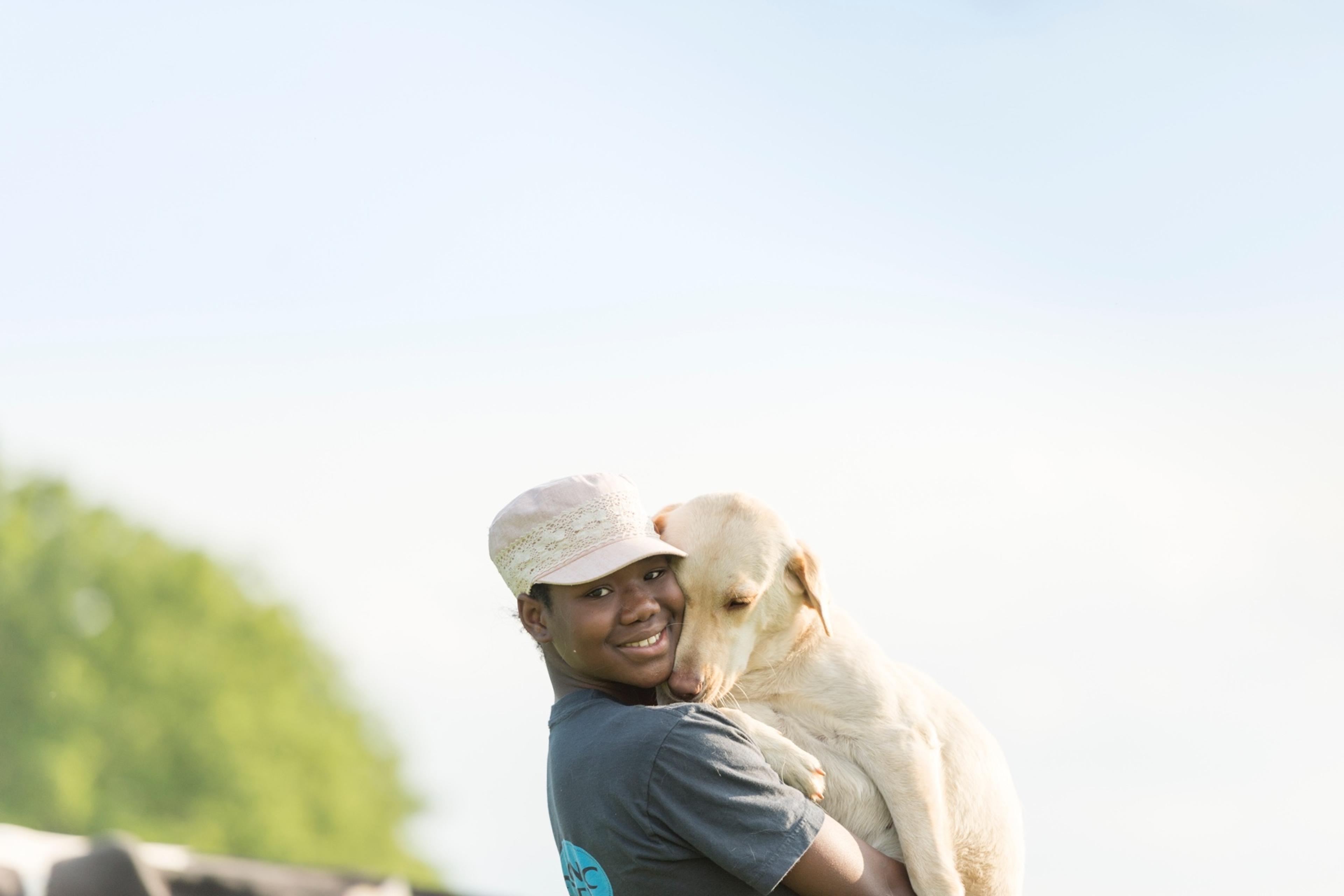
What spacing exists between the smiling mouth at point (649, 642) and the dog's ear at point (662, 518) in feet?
1.31

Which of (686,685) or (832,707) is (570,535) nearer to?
(686,685)

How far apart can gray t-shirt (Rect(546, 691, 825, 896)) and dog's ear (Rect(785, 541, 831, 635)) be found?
0.72 m

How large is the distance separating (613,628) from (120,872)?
2.56m

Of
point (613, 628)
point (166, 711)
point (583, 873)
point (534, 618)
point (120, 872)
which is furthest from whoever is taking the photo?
point (166, 711)

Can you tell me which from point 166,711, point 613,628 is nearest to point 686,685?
point 613,628

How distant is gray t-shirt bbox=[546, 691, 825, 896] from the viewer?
269 cm

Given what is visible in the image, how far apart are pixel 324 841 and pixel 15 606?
25.3 feet

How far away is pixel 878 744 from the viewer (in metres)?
3.28

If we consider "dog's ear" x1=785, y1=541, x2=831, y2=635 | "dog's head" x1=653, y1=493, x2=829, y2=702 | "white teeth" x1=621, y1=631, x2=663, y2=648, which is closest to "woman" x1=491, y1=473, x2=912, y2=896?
"white teeth" x1=621, y1=631, x2=663, y2=648

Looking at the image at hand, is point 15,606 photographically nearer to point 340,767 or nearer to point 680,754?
point 340,767

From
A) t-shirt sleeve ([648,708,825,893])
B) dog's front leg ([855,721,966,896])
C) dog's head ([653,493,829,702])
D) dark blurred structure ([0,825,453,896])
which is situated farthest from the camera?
dark blurred structure ([0,825,453,896])

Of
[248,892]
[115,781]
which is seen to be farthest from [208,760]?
[248,892]

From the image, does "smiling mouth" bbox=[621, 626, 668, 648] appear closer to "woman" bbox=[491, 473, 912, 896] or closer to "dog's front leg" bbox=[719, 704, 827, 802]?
"woman" bbox=[491, 473, 912, 896]

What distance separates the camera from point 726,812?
2.69 metres
